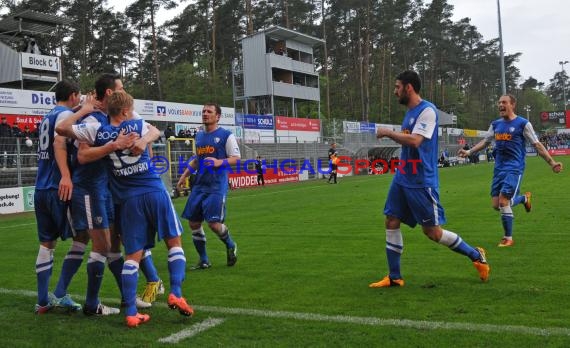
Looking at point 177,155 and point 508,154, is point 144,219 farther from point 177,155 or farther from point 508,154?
point 177,155

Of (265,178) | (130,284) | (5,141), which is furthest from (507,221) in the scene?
(265,178)

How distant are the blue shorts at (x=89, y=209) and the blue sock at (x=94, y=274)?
0.27 metres

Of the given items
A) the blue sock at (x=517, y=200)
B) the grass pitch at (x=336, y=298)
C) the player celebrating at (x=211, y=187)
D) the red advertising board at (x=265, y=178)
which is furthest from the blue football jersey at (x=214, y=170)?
the red advertising board at (x=265, y=178)

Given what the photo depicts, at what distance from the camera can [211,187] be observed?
7102 millimetres

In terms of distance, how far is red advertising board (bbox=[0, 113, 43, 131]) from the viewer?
21.4 m

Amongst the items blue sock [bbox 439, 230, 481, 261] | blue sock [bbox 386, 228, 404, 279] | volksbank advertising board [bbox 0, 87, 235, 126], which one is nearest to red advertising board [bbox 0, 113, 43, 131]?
volksbank advertising board [bbox 0, 87, 235, 126]

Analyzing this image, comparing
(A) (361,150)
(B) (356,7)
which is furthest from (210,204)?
(B) (356,7)

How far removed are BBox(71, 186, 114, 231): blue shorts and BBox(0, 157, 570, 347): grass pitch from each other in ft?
2.74

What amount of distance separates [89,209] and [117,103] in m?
1.00

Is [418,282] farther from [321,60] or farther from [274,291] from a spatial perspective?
[321,60]

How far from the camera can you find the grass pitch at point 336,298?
4.04m

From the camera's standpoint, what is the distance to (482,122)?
105438 millimetres

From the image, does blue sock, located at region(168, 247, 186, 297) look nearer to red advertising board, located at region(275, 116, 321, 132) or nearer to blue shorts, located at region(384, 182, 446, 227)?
blue shorts, located at region(384, 182, 446, 227)

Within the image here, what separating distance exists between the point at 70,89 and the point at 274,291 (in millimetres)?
2774
